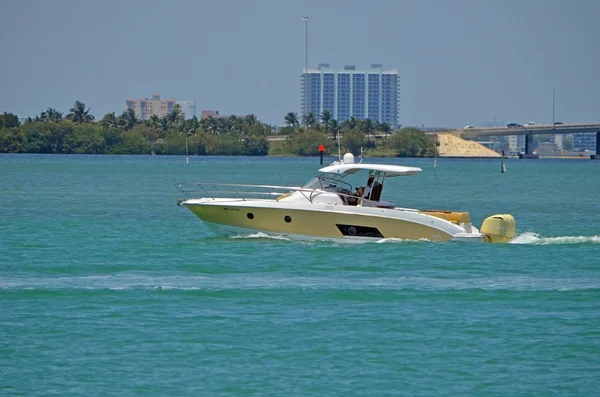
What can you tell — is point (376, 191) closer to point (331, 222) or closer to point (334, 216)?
point (334, 216)

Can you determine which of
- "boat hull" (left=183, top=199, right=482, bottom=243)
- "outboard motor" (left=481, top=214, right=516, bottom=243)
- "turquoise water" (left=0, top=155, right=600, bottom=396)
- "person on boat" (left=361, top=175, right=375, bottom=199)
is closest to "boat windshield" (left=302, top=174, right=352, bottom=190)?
"person on boat" (left=361, top=175, right=375, bottom=199)

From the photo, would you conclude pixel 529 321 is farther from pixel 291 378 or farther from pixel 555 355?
pixel 291 378

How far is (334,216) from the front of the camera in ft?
117

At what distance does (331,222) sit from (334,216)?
0.67ft

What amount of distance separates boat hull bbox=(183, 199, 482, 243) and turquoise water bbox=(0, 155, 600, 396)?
393 mm

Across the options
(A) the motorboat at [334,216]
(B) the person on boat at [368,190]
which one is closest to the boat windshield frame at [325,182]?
(A) the motorboat at [334,216]

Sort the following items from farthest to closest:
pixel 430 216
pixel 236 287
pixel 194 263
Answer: pixel 430 216
pixel 194 263
pixel 236 287

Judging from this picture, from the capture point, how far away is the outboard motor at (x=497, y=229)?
36.8 metres

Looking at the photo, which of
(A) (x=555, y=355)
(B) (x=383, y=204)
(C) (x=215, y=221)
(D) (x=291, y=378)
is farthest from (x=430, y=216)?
(D) (x=291, y=378)

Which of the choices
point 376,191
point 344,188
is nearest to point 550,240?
point 376,191

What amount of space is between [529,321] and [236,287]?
23.5 feet

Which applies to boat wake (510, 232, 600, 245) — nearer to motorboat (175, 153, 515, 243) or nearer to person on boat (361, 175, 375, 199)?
motorboat (175, 153, 515, 243)

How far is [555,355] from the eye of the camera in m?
22.2

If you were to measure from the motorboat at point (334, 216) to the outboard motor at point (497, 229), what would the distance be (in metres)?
→ 0.06
